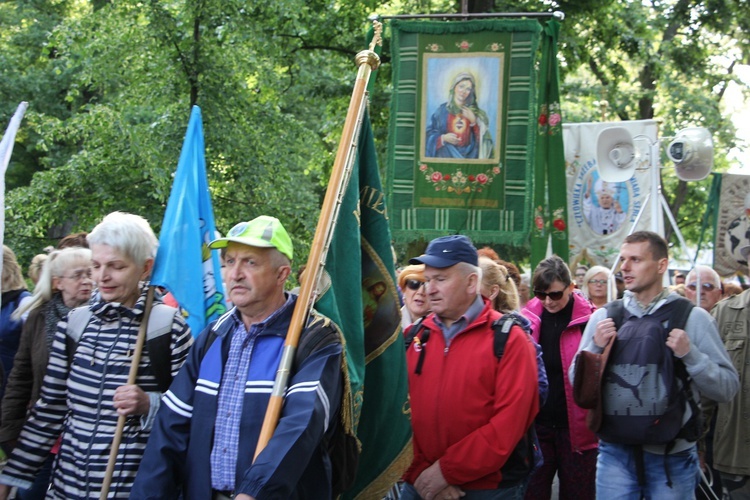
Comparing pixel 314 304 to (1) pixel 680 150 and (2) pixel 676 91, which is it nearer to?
(1) pixel 680 150

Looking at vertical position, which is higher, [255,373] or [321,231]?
[321,231]

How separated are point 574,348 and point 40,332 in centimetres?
343

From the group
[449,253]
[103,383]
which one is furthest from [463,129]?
[103,383]

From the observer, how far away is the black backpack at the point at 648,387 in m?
5.42

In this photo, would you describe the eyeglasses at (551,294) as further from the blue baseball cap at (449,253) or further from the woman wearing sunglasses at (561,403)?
the blue baseball cap at (449,253)

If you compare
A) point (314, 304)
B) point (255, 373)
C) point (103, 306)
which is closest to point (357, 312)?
point (314, 304)

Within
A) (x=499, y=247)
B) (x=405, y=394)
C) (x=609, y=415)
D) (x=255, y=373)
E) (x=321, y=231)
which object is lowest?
(x=499, y=247)

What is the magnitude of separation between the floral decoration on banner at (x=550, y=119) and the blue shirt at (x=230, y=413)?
6810 mm

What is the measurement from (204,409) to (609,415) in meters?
2.73

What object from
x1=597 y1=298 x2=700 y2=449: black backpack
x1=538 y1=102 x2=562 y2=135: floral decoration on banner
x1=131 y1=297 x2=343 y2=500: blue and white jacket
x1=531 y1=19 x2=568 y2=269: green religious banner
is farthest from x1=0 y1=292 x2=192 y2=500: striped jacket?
x1=538 y1=102 x2=562 y2=135: floral decoration on banner

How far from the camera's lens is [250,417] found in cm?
367

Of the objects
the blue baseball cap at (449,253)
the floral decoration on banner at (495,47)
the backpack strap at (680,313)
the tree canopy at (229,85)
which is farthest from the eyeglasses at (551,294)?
the tree canopy at (229,85)

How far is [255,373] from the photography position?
3.73 meters

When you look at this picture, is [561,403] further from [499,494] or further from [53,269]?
[53,269]
